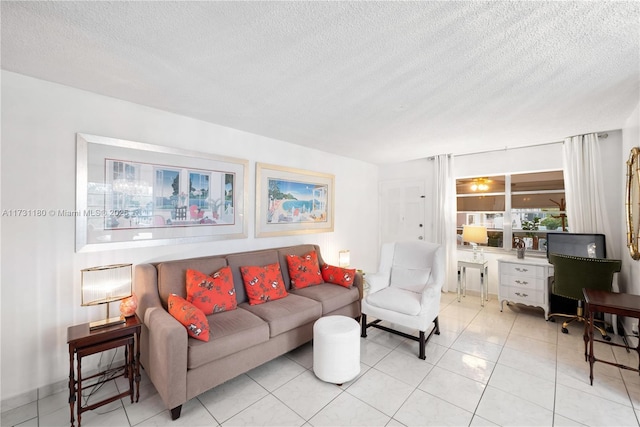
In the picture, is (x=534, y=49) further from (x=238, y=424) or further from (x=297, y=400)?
(x=238, y=424)

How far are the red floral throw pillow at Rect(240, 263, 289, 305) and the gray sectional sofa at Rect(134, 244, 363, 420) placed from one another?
80 mm

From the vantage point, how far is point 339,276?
3.28m

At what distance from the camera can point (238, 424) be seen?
1734 mm

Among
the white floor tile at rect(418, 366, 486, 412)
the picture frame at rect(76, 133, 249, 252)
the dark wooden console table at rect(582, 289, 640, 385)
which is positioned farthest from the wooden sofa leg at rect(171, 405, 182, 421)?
the dark wooden console table at rect(582, 289, 640, 385)

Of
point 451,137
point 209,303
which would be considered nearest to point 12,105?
point 209,303

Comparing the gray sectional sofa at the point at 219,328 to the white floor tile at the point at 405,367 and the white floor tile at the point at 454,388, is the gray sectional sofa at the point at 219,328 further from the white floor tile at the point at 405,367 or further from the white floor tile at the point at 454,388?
the white floor tile at the point at 454,388

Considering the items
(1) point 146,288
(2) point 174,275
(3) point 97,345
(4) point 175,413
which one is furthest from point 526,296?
(3) point 97,345

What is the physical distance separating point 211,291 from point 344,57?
2140 millimetres

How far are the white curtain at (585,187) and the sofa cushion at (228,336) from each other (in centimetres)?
403

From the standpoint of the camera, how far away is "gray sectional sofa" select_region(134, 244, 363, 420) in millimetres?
1764

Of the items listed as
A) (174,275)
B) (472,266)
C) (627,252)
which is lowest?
(472,266)

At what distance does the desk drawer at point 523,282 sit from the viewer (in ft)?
11.3

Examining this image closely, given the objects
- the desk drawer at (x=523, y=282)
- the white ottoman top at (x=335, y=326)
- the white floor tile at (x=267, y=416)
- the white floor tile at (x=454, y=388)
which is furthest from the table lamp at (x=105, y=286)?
the desk drawer at (x=523, y=282)

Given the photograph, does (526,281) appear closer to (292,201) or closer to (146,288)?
(292,201)
